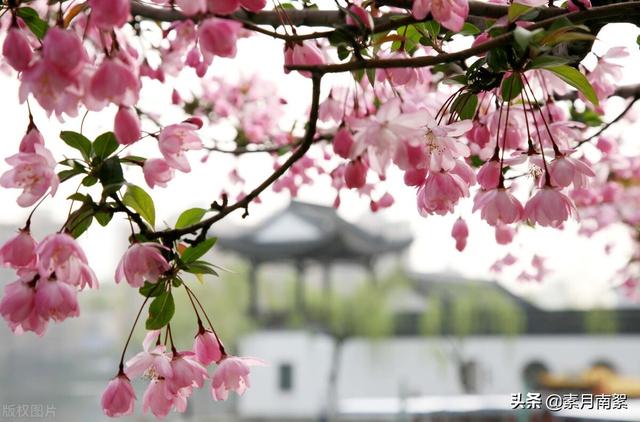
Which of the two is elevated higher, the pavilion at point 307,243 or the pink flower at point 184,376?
the pavilion at point 307,243

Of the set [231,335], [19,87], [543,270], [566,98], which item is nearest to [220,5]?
[19,87]

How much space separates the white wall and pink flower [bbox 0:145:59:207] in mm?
12105

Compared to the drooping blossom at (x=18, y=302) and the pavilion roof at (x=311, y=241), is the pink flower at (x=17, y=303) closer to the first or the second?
the drooping blossom at (x=18, y=302)

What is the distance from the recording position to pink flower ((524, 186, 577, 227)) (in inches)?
25.7

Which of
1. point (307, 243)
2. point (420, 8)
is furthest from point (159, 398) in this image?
point (307, 243)

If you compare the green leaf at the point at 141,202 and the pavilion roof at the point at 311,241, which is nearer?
the green leaf at the point at 141,202

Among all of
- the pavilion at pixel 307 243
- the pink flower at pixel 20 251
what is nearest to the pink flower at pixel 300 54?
the pink flower at pixel 20 251

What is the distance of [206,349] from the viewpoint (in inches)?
27.7

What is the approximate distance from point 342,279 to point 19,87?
13798 millimetres

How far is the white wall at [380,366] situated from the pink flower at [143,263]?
12.1 meters

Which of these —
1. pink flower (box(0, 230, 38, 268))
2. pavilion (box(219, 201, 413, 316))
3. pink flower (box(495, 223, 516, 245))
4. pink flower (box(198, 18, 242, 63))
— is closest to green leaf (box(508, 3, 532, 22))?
pink flower (box(198, 18, 242, 63))

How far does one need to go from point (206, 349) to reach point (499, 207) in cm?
32

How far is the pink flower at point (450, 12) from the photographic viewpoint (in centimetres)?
61

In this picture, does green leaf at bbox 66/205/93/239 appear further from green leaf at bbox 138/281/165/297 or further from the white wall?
the white wall
